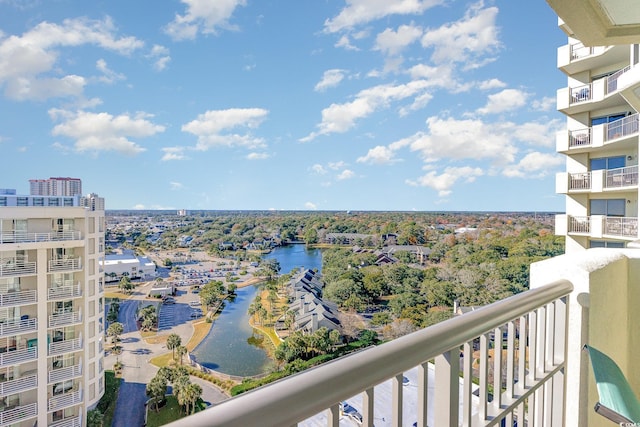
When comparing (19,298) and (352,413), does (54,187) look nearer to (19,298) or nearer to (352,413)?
(19,298)

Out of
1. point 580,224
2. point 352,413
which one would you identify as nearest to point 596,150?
point 580,224

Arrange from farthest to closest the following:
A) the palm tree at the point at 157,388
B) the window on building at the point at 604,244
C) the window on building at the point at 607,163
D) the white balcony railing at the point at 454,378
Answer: the window on building at the point at 607,163 < the window on building at the point at 604,244 < the palm tree at the point at 157,388 < the white balcony railing at the point at 454,378

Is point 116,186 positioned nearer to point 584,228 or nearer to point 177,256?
point 177,256

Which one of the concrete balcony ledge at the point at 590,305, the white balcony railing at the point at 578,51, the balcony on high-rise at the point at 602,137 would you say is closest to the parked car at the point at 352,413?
the concrete balcony ledge at the point at 590,305

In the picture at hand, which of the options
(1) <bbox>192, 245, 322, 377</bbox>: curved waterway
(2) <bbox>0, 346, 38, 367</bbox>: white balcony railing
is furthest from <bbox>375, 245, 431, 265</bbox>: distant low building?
(2) <bbox>0, 346, 38, 367</bbox>: white balcony railing

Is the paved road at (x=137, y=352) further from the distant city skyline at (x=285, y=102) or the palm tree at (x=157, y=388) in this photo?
the distant city skyline at (x=285, y=102)

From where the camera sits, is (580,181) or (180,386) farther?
(580,181)
